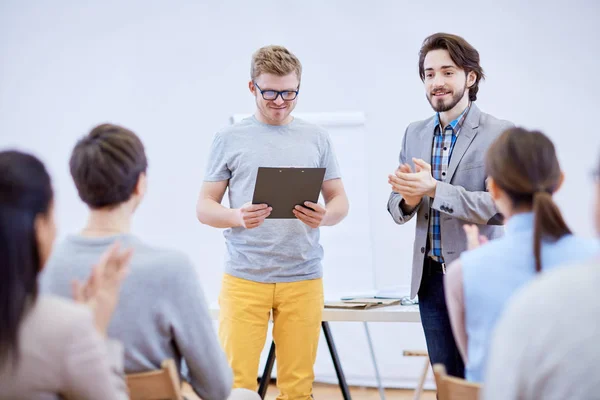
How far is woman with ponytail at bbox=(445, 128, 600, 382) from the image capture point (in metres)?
1.61

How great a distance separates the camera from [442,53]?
8.94 feet

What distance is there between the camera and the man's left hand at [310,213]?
2.66 meters

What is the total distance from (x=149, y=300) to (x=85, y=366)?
1.32ft

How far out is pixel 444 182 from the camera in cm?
261

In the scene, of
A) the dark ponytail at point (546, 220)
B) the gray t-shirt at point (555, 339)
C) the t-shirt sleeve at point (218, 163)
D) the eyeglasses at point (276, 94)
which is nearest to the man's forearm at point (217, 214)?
the t-shirt sleeve at point (218, 163)

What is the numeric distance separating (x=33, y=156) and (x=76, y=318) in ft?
1.14

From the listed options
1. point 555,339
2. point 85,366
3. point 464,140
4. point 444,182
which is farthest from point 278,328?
point 555,339

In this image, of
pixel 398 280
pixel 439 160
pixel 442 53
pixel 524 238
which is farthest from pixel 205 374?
pixel 398 280

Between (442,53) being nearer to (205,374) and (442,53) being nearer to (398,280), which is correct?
(205,374)

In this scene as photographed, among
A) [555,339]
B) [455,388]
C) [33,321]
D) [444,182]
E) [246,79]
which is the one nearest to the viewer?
[555,339]

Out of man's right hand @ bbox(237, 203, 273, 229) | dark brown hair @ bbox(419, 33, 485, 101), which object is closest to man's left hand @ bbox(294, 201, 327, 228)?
man's right hand @ bbox(237, 203, 273, 229)

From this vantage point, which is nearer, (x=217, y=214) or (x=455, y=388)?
(x=455, y=388)

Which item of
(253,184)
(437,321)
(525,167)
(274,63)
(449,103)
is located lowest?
(437,321)

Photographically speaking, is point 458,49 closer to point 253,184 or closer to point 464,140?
point 464,140
